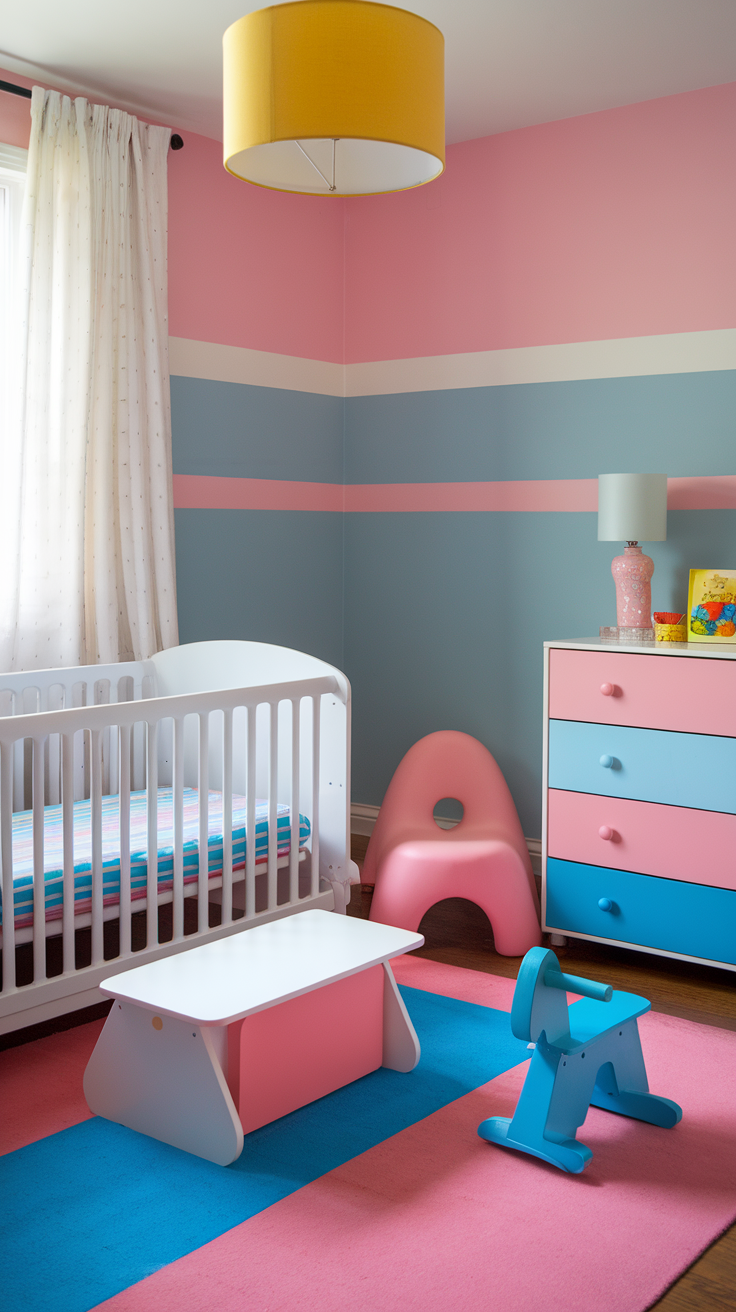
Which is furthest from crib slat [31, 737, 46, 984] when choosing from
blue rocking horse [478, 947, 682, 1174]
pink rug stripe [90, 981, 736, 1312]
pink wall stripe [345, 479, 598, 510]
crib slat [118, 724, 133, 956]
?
pink wall stripe [345, 479, 598, 510]

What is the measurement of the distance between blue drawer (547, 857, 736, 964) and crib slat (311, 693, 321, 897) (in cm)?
65

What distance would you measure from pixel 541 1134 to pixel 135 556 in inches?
77.4

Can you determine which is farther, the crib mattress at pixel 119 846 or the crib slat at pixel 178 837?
the crib slat at pixel 178 837

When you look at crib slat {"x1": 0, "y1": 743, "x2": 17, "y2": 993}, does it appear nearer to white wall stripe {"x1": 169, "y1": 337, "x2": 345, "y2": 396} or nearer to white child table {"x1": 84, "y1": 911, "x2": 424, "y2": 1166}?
white child table {"x1": 84, "y1": 911, "x2": 424, "y2": 1166}

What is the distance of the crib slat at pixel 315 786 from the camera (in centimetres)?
274

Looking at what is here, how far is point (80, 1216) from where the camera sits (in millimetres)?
1680

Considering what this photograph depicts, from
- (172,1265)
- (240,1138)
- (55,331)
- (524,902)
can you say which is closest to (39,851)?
(240,1138)

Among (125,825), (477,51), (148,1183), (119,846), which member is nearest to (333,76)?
(477,51)

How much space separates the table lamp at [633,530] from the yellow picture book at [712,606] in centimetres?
15

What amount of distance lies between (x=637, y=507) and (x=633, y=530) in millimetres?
64

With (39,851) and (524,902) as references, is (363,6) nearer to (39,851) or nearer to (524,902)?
(39,851)

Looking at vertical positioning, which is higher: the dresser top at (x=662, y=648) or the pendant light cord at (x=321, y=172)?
the pendant light cord at (x=321, y=172)

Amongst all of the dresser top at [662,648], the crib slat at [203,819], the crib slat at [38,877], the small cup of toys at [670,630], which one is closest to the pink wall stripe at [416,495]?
the small cup of toys at [670,630]

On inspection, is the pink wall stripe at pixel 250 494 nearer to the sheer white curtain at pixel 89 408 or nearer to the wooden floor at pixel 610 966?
the sheer white curtain at pixel 89 408
